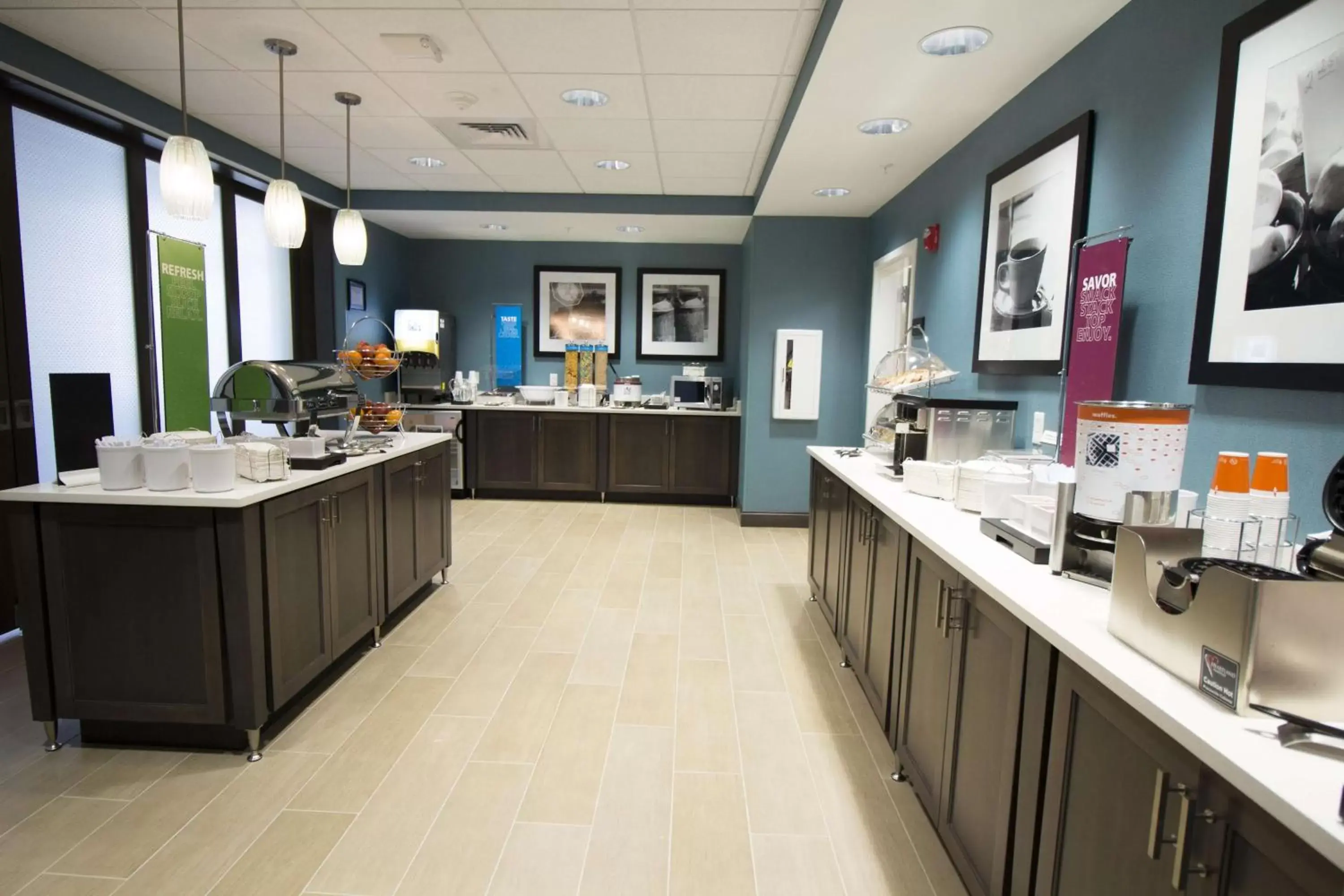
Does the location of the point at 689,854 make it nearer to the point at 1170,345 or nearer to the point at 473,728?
the point at 473,728

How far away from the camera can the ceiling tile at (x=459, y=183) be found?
500cm

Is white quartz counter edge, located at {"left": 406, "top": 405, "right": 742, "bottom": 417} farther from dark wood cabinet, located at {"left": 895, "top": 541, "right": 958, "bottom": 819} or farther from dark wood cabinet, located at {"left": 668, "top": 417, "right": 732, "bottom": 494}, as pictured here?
dark wood cabinet, located at {"left": 895, "top": 541, "right": 958, "bottom": 819}

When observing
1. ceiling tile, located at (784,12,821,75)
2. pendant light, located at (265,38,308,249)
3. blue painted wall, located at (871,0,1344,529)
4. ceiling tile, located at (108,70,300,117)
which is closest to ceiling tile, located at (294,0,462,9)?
pendant light, located at (265,38,308,249)

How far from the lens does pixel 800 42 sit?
2.78 m

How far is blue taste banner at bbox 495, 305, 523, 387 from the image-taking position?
691cm

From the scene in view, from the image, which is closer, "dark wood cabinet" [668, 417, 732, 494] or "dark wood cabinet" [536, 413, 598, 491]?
"dark wood cabinet" [668, 417, 732, 494]

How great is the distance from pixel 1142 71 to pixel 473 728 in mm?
3122

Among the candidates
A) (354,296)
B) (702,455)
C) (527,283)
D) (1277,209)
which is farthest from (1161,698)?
(527,283)

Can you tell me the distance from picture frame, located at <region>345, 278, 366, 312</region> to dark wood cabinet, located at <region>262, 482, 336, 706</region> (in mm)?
3597

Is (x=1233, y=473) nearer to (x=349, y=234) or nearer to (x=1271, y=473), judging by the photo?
(x=1271, y=473)

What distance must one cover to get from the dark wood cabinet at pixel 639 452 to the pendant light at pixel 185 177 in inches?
160

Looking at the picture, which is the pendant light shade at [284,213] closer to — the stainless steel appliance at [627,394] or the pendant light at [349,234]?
the pendant light at [349,234]

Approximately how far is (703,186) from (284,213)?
3097 mm

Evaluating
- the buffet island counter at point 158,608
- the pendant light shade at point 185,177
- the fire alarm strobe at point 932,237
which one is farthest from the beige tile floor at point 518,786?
the fire alarm strobe at point 932,237
